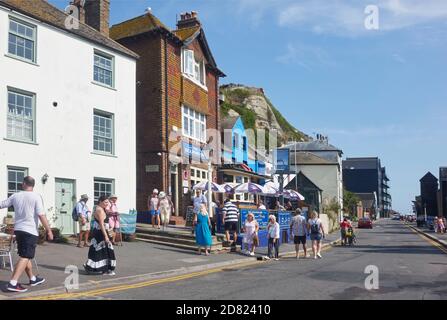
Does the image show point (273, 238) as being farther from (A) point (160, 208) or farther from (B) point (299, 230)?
(A) point (160, 208)

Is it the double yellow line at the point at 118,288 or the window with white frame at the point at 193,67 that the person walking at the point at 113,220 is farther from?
the window with white frame at the point at 193,67

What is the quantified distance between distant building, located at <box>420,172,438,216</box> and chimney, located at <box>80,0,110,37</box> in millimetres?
62381

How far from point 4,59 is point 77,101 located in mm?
3624

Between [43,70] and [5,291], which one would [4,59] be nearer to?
[43,70]

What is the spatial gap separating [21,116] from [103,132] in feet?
14.1

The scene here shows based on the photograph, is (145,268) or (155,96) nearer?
(145,268)

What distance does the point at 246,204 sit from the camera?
36438mm

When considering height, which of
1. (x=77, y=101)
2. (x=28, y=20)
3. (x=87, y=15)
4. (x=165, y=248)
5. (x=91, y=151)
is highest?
(x=87, y=15)

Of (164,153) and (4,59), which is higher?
(4,59)

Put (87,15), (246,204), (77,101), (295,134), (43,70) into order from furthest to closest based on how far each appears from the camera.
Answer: (295,134)
(246,204)
(87,15)
(77,101)
(43,70)

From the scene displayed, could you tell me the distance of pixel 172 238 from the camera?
65.0ft

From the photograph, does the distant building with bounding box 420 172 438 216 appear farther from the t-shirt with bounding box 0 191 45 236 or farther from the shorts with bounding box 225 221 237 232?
the t-shirt with bounding box 0 191 45 236
